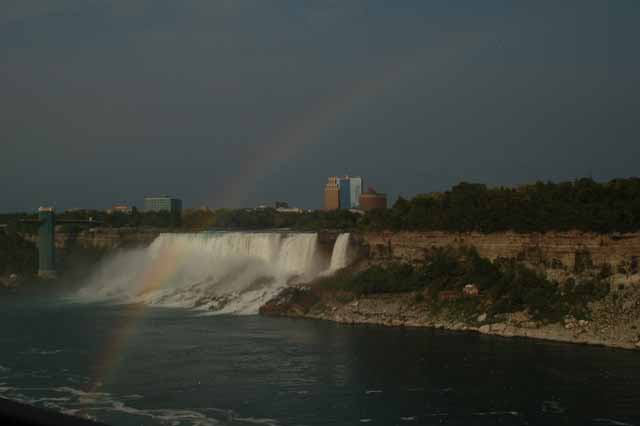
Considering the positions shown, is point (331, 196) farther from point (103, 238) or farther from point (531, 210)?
point (531, 210)

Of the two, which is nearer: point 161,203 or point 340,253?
point 340,253

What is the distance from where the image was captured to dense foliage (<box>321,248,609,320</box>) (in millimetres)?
18609

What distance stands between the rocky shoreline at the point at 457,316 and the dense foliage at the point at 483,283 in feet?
1.36

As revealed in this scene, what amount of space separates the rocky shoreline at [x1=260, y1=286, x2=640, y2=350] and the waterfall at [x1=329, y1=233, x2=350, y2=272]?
3.35 m

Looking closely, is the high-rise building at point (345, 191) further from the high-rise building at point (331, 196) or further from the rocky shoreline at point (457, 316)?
the rocky shoreline at point (457, 316)

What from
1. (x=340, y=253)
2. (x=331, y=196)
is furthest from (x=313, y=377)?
(x=331, y=196)

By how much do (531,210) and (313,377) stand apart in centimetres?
1167

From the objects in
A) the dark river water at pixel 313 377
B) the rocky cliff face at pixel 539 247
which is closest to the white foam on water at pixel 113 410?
the dark river water at pixel 313 377

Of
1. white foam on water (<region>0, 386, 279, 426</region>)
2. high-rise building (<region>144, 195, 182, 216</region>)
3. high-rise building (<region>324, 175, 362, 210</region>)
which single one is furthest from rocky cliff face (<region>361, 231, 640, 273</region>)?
high-rise building (<region>144, 195, 182, 216</region>)

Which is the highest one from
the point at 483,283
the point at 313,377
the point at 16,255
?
the point at 483,283

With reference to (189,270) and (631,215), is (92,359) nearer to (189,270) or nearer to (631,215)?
(631,215)

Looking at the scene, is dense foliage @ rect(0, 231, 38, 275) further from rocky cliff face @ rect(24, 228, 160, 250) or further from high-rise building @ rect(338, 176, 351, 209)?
high-rise building @ rect(338, 176, 351, 209)

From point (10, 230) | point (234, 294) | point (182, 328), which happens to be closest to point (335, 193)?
point (10, 230)

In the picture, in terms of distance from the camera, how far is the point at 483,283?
21109 mm
